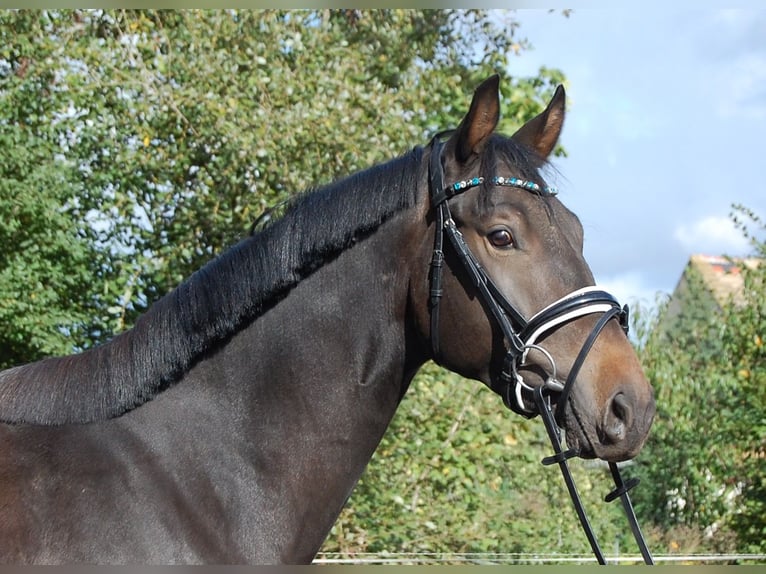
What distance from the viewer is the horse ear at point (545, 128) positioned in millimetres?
3090

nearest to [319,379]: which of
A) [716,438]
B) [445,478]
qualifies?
[445,478]

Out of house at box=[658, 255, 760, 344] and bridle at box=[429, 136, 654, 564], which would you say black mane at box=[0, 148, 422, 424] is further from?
house at box=[658, 255, 760, 344]

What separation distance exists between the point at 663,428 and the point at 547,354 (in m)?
9.07

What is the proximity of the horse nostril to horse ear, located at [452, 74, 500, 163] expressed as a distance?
36.8 inches

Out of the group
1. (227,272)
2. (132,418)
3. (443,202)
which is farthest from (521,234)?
(132,418)

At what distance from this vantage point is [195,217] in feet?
26.1

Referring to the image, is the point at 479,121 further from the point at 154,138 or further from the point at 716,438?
the point at 716,438

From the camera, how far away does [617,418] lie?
2.47 metres

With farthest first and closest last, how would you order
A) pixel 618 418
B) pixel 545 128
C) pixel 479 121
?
pixel 545 128 < pixel 479 121 < pixel 618 418

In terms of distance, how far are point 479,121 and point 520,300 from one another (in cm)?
62

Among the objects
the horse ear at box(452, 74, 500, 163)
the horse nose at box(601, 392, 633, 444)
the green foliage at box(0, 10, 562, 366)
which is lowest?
the horse nose at box(601, 392, 633, 444)

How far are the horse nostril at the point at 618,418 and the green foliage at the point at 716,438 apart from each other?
6233mm

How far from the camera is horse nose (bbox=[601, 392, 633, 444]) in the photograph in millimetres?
2443

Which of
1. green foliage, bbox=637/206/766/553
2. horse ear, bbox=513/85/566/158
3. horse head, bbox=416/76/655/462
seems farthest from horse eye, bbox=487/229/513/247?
green foliage, bbox=637/206/766/553
